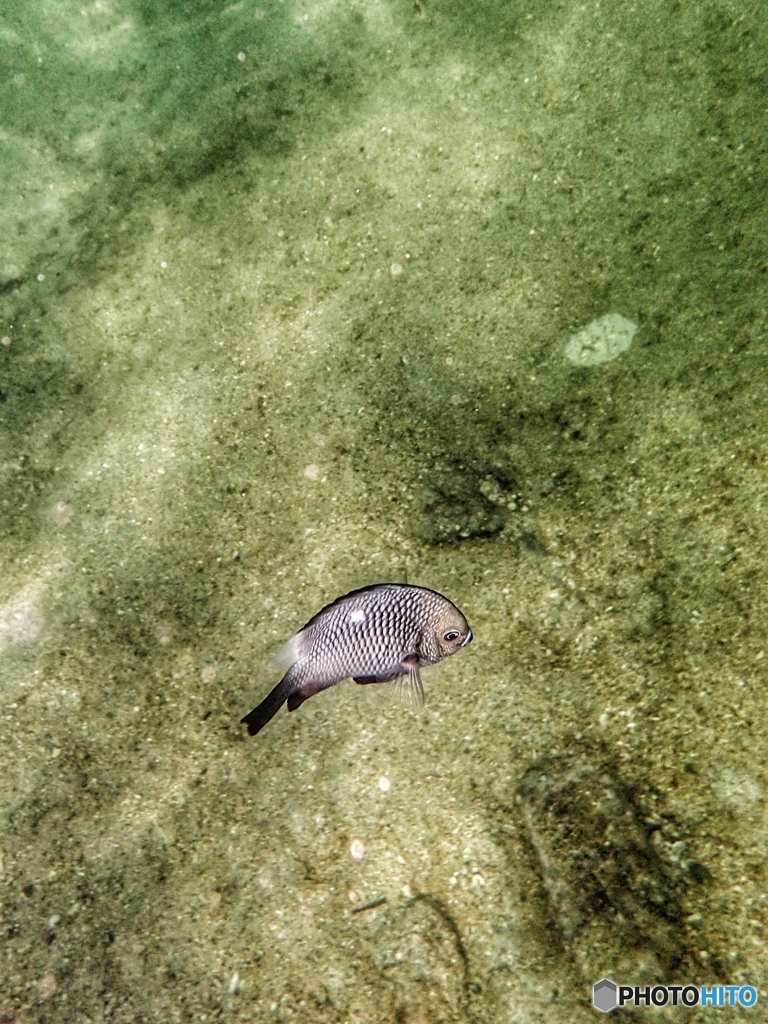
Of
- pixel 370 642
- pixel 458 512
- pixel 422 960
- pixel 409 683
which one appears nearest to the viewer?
pixel 370 642

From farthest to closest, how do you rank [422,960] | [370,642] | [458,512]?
[458,512] → [422,960] → [370,642]

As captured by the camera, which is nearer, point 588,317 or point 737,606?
point 737,606

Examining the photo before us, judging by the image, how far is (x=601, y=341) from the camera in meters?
3.36

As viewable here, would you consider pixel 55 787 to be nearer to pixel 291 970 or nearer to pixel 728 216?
pixel 291 970

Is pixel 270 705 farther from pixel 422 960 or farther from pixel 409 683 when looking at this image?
pixel 422 960

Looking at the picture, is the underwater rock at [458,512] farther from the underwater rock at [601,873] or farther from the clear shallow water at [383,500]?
the underwater rock at [601,873]

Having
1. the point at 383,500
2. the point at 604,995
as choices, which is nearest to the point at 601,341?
the point at 383,500

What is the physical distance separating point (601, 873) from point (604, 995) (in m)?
0.45

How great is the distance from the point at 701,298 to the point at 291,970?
14.1 ft

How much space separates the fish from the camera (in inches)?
93.4

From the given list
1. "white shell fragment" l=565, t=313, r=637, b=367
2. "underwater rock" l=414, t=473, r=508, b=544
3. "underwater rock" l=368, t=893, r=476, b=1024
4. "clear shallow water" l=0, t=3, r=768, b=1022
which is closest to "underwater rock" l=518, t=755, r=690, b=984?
"clear shallow water" l=0, t=3, r=768, b=1022

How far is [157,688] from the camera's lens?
3.31 metres

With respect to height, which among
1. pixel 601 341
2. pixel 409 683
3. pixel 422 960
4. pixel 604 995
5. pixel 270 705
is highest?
pixel 601 341

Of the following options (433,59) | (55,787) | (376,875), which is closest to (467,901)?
(376,875)
